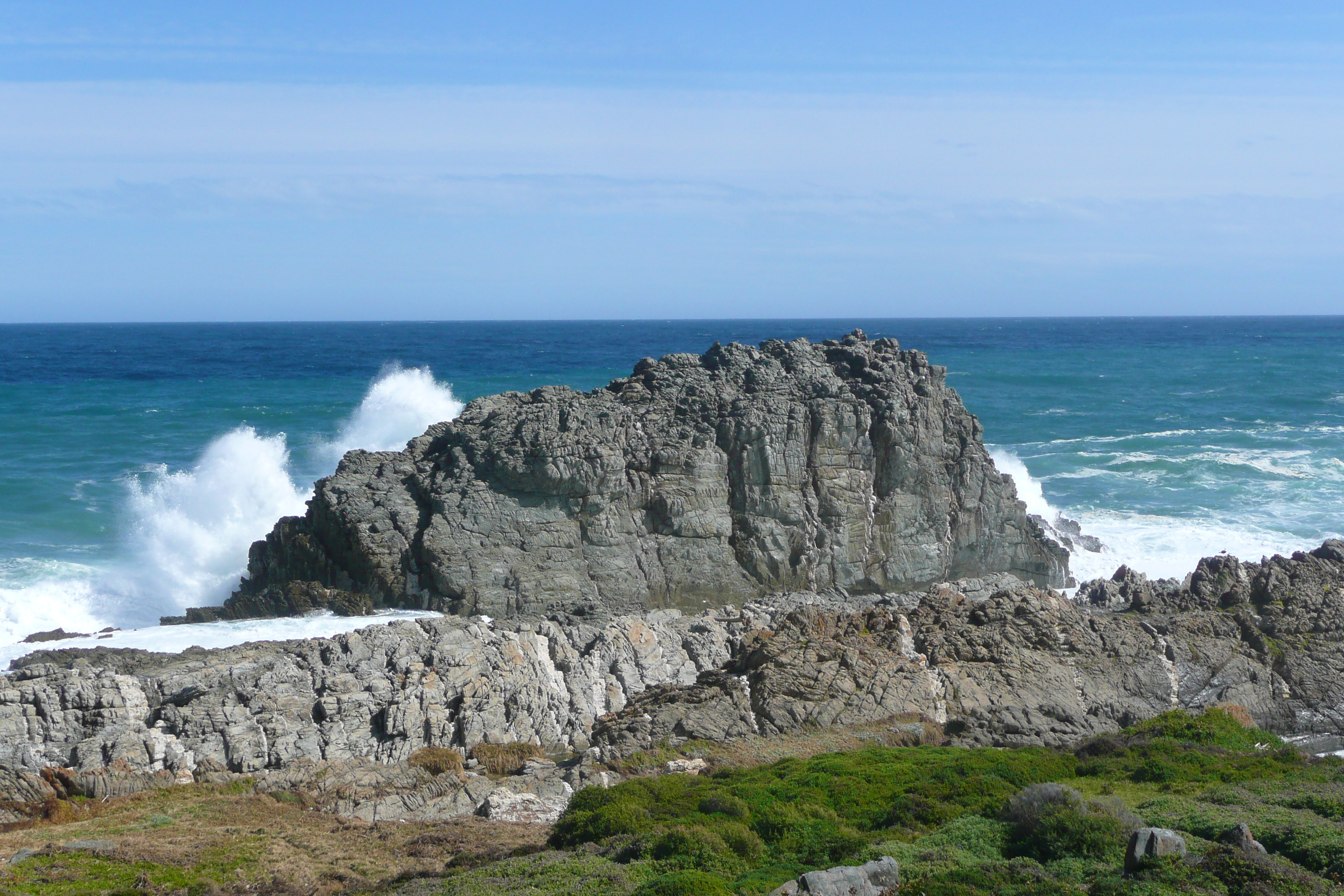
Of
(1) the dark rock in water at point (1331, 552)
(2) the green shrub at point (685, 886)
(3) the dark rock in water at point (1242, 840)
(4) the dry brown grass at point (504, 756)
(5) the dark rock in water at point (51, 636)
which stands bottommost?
(4) the dry brown grass at point (504, 756)

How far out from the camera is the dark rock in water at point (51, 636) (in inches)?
1053

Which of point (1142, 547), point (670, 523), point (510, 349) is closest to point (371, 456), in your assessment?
point (670, 523)

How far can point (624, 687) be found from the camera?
23516mm

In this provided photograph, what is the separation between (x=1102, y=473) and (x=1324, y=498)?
353 inches

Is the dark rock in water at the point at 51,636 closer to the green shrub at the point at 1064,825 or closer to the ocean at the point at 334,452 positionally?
the ocean at the point at 334,452

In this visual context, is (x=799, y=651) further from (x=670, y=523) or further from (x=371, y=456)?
(x=371, y=456)

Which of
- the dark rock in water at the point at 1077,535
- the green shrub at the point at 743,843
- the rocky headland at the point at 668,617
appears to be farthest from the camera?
the dark rock in water at the point at 1077,535

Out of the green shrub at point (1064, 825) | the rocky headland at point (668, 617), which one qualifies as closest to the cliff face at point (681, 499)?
the rocky headland at point (668, 617)

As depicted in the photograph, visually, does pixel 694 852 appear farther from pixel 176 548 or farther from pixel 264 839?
pixel 176 548

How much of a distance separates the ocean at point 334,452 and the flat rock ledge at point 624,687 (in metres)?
5.91

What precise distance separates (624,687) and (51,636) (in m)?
15.4

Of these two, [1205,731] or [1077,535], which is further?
[1077,535]

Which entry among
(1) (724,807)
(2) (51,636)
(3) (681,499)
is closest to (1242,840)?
(1) (724,807)

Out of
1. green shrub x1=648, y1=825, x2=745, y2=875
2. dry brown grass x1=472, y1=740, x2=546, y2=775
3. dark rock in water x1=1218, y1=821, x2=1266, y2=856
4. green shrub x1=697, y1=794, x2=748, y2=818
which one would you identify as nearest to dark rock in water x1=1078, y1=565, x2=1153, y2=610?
dark rock in water x1=1218, y1=821, x2=1266, y2=856
